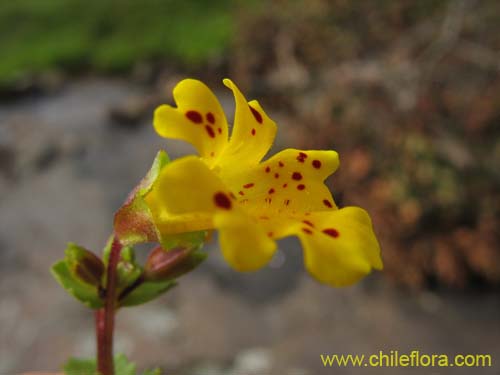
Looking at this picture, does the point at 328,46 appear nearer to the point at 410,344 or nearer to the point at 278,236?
the point at 410,344

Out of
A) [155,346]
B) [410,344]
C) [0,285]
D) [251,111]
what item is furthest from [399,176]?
[251,111]

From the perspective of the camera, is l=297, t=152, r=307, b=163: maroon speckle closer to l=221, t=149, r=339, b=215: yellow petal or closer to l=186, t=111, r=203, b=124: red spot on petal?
l=221, t=149, r=339, b=215: yellow petal

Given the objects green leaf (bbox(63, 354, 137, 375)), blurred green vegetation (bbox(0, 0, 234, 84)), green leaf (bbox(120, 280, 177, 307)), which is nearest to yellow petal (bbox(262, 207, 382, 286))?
green leaf (bbox(120, 280, 177, 307))

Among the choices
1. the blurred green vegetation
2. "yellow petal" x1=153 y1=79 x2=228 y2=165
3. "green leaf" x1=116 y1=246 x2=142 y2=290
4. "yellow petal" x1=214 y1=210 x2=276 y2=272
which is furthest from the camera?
the blurred green vegetation

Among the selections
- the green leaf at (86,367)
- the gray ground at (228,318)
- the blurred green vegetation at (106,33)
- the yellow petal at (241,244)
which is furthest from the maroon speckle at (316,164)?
the blurred green vegetation at (106,33)

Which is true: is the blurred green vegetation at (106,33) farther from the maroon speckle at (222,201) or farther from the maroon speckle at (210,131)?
the maroon speckle at (222,201)

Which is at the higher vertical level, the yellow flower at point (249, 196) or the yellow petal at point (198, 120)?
the yellow petal at point (198, 120)
